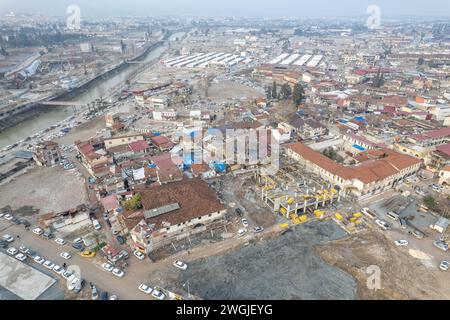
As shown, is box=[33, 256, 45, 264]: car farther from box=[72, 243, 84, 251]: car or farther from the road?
box=[72, 243, 84, 251]: car

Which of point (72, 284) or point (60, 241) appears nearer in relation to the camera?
point (72, 284)

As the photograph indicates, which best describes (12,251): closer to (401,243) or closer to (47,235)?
(47,235)

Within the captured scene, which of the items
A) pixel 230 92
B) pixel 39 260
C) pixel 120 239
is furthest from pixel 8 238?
pixel 230 92

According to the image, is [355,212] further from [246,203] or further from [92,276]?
[92,276]
